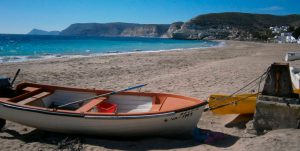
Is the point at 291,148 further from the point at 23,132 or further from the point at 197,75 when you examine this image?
the point at 197,75

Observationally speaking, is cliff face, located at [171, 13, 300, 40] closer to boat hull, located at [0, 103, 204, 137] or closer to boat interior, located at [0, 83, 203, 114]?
boat interior, located at [0, 83, 203, 114]

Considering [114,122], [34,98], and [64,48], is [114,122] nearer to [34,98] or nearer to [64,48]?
[34,98]

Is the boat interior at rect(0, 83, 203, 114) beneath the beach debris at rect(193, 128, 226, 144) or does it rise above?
above

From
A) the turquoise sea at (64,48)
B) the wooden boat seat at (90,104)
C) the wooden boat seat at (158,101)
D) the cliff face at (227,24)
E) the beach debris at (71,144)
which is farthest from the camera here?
the cliff face at (227,24)

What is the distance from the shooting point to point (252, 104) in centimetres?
685

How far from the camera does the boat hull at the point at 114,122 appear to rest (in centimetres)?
584

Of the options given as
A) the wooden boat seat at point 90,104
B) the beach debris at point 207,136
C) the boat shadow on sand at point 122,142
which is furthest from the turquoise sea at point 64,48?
the beach debris at point 207,136

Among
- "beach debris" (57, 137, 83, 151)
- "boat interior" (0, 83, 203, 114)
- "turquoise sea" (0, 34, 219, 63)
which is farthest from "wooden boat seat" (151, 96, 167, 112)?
"turquoise sea" (0, 34, 219, 63)

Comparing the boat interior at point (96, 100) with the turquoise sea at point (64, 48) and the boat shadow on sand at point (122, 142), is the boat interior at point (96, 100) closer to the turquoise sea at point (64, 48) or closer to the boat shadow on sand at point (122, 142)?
the boat shadow on sand at point (122, 142)

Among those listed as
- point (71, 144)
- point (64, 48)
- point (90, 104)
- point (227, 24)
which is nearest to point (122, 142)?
point (71, 144)

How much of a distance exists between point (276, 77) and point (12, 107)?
5481 millimetres

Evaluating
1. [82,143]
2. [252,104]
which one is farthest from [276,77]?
[82,143]

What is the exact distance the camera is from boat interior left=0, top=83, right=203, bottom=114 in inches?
264

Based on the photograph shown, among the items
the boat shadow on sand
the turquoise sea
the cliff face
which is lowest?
the boat shadow on sand
